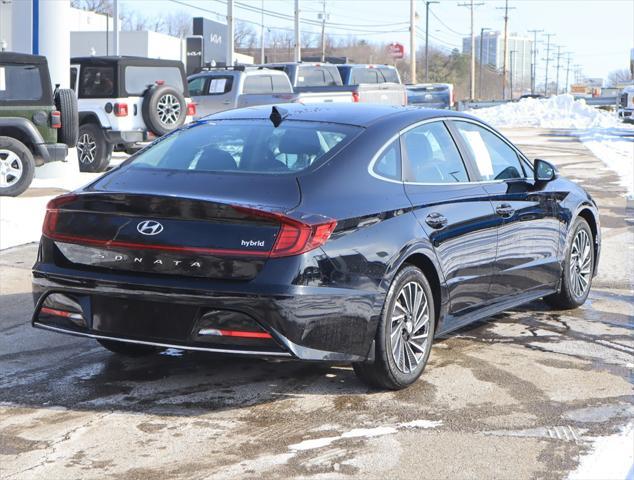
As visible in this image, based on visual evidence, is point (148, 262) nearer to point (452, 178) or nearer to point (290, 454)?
point (290, 454)

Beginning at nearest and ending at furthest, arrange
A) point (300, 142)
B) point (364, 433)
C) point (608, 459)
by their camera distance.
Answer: point (608, 459) → point (364, 433) → point (300, 142)

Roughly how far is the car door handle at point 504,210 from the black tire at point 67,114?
9593mm

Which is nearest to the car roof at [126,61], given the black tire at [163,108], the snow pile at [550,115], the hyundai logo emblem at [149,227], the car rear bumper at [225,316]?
the black tire at [163,108]

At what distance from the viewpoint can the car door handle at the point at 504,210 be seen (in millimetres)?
6674

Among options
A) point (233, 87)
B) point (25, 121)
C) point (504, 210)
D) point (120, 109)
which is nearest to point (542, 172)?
point (504, 210)

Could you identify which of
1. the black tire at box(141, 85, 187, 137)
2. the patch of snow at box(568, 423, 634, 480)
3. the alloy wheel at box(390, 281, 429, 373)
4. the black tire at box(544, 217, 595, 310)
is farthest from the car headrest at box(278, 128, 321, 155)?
the black tire at box(141, 85, 187, 137)

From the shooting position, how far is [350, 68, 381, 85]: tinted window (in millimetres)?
30156

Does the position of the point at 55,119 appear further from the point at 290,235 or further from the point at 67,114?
the point at 290,235

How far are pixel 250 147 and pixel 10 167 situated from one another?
8.81 m

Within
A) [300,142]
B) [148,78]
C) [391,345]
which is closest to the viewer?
[391,345]

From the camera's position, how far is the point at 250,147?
5.91 metres

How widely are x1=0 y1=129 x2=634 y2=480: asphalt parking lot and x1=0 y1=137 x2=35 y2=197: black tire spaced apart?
6.89 meters

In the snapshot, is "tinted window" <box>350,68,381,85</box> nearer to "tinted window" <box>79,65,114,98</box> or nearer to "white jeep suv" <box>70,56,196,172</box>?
"white jeep suv" <box>70,56,196,172</box>

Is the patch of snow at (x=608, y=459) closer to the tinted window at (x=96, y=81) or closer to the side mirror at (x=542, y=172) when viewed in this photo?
the side mirror at (x=542, y=172)
